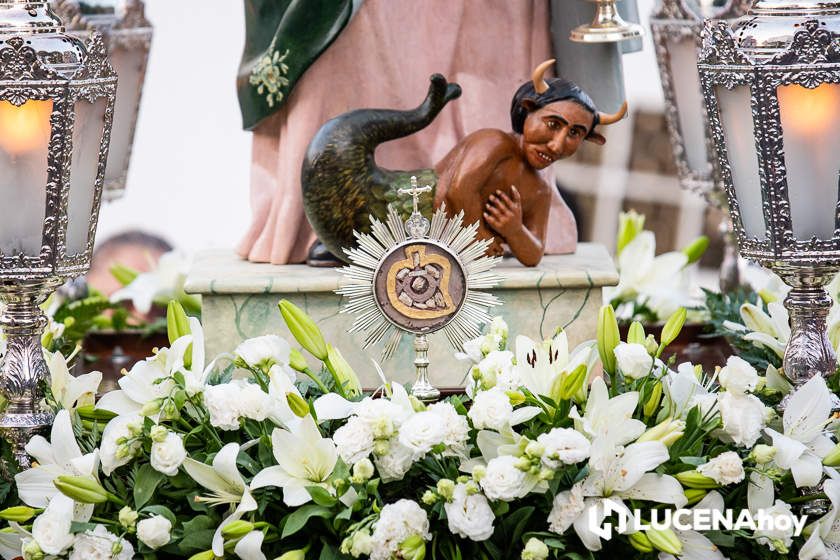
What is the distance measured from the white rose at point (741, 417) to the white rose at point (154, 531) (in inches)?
24.3

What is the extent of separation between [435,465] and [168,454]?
0.95 feet

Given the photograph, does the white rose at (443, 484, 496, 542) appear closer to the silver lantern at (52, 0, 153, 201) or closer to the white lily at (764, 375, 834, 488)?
the white lily at (764, 375, 834, 488)

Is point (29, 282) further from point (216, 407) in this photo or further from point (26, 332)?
point (216, 407)

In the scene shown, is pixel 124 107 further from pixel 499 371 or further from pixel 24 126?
pixel 499 371

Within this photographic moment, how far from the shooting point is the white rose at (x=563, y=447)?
5.26 feet

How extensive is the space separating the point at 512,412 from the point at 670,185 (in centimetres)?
321

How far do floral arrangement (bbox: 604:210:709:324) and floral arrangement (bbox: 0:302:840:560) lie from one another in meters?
1.01

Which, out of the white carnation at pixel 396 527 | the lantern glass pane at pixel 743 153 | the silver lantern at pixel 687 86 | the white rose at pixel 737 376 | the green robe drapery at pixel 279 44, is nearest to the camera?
the white carnation at pixel 396 527

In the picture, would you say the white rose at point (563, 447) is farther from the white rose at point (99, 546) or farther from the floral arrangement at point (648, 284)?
the floral arrangement at point (648, 284)

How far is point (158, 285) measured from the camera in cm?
296

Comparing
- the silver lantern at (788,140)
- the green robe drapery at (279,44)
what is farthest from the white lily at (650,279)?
the silver lantern at (788,140)

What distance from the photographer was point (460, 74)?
250 centimetres

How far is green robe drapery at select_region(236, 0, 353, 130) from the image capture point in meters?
2.35

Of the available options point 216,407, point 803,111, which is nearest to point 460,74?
point 803,111
